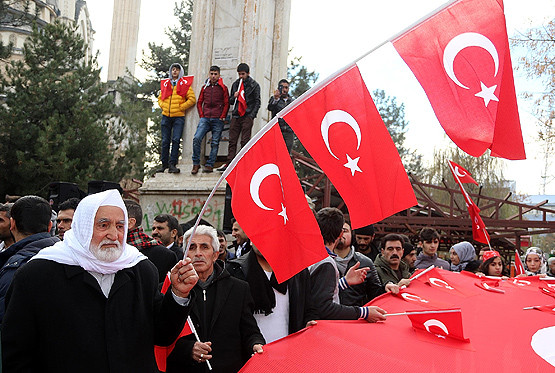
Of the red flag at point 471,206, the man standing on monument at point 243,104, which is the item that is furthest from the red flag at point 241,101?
the red flag at point 471,206

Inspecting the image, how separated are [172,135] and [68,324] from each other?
9064mm

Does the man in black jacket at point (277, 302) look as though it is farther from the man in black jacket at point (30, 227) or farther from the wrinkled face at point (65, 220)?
the wrinkled face at point (65, 220)

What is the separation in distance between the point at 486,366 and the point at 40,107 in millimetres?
16600

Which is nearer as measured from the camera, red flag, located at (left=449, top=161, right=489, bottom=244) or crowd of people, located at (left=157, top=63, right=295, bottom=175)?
red flag, located at (left=449, top=161, right=489, bottom=244)

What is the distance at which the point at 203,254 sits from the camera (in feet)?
12.9

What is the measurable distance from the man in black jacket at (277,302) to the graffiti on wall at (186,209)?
6526 millimetres

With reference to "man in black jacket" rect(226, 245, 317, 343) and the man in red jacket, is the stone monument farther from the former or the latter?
"man in black jacket" rect(226, 245, 317, 343)

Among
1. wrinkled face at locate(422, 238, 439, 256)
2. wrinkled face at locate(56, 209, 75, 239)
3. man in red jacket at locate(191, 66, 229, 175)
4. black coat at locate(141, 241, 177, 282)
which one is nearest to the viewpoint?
black coat at locate(141, 241, 177, 282)

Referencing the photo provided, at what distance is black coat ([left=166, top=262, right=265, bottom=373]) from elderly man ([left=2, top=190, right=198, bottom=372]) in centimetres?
66

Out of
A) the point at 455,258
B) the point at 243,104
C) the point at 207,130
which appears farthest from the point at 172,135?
the point at 455,258

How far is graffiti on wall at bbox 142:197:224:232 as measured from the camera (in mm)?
10609

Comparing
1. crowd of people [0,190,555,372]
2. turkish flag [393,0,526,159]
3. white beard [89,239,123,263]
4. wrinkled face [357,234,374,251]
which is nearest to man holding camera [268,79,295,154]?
wrinkled face [357,234,374,251]

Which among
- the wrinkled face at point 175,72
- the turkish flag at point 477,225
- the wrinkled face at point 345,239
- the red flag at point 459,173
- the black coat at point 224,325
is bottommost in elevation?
the black coat at point 224,325

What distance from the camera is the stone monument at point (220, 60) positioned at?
35.9 feet
